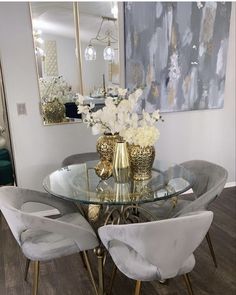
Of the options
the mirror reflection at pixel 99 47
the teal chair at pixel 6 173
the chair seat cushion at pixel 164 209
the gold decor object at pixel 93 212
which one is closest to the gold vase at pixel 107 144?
the gold decor object at pixel 93 212

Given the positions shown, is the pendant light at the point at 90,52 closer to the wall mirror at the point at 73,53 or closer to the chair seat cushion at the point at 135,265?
the wall mirror at the point at 73,53

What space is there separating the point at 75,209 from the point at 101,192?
48 cm

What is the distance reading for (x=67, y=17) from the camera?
2.72 meters

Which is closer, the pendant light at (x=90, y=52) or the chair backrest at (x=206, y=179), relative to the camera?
the chair backrest at (x=206, y=179)

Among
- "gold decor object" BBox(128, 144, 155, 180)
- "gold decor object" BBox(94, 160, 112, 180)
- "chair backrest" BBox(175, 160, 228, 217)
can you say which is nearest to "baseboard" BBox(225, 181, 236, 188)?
"chair backrest" BBox(175, 160, 228, 217)

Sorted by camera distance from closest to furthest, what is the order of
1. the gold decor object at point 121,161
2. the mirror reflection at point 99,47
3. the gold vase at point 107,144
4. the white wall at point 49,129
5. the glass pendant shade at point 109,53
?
the gold decor object at point 121,161, the gold vase at point 107,144, the white wall at point 49,129, the mirror reflection at point 99,47, the glass pendant shade at point 109,53

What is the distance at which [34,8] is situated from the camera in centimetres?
256

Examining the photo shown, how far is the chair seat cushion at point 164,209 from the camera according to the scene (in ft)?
6.78

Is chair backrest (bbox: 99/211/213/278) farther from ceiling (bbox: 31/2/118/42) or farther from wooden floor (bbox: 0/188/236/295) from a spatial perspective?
ceiling (bbox: 31/2/118/42)

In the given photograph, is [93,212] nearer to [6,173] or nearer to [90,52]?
[90,52]

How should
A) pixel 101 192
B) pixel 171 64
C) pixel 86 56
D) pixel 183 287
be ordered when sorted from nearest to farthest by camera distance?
pixel 101 192 → pixel 183 287 → pixel 86 56 → pixel 171 64

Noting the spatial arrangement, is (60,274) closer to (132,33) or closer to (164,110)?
(164,110)

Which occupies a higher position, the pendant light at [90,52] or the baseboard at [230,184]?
the pendant light at [90,52]

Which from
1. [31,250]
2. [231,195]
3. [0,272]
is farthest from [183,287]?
[231,195]
